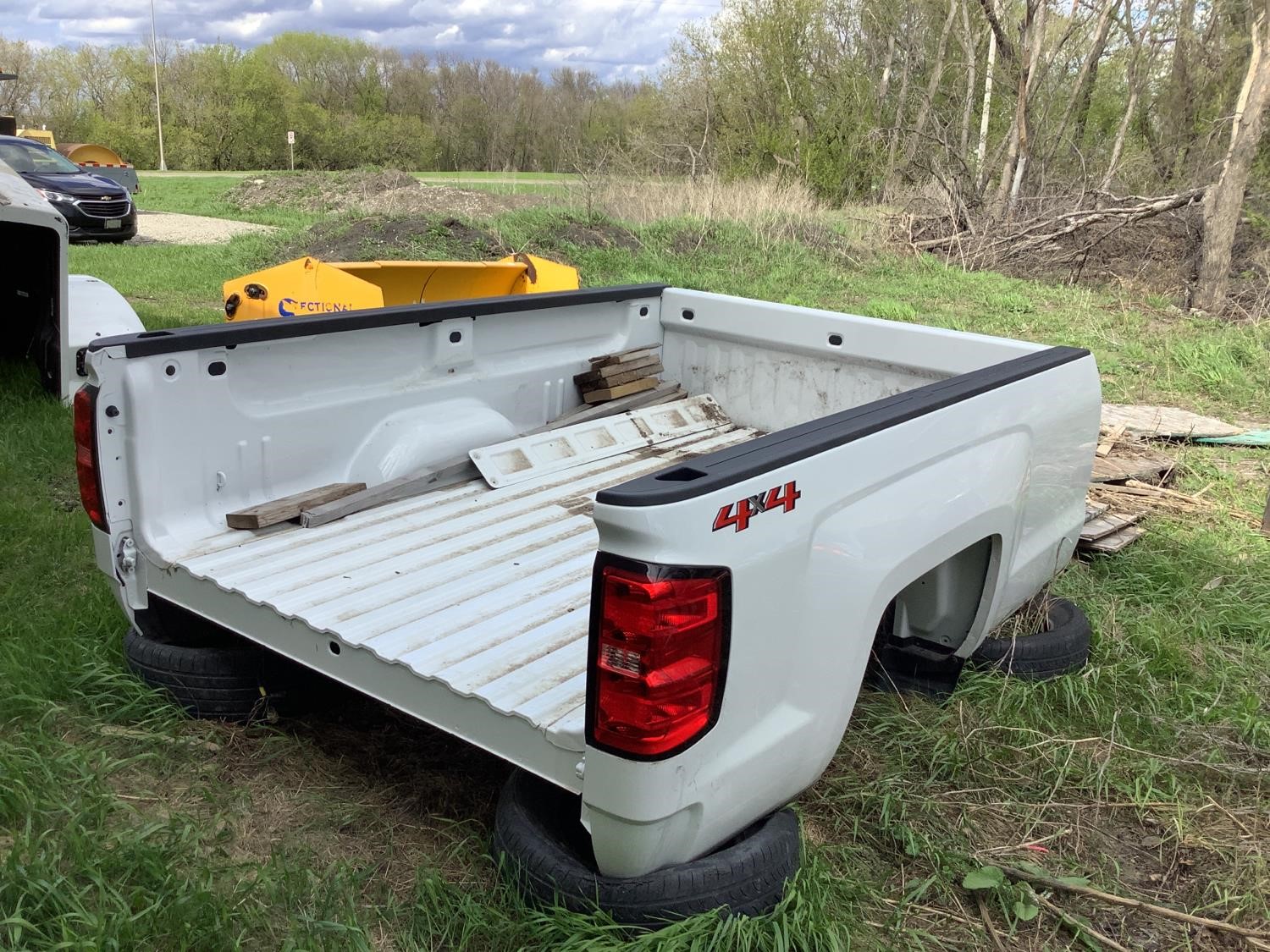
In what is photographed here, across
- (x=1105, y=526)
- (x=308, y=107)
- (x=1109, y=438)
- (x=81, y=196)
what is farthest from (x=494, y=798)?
(x=308, y=107)

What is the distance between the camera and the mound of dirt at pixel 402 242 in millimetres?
13945

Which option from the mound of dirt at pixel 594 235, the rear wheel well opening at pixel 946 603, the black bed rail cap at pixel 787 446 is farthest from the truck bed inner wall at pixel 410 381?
the mound of dirt at pixel 594 235

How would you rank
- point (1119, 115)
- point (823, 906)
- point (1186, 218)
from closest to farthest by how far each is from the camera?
point (823, 906)
point (1186, 218)
point (1119, 115)

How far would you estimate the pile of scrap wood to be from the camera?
525 centimetres

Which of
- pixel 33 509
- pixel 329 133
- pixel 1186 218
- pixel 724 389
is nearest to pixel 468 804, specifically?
pixel 724 389

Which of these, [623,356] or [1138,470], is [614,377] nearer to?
[623,356]

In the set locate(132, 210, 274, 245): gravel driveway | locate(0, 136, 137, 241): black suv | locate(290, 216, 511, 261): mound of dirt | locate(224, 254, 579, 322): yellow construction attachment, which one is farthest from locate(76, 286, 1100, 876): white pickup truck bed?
locate(0, 136, 137, 241): black suv

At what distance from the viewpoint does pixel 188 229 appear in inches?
802

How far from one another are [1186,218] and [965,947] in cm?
1448

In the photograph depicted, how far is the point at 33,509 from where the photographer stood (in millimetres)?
4941

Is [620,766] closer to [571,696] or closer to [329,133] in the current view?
[571,696]

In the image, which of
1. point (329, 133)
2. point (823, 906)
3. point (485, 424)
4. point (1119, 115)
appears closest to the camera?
point (823, 906)

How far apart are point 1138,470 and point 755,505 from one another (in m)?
5.07

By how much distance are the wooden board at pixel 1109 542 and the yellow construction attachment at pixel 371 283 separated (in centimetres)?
295
